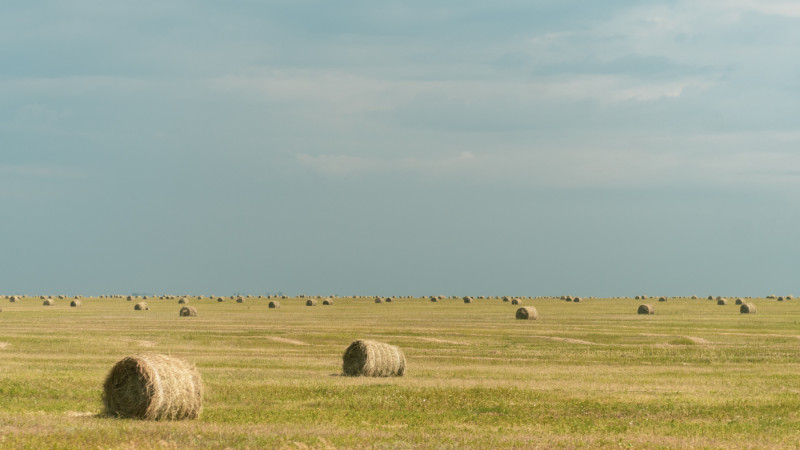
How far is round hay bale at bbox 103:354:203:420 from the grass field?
1.61ft

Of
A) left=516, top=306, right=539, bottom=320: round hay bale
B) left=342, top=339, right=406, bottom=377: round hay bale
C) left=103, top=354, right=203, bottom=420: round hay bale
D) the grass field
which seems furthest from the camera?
left=516, top=306, right=539, bottom=320: round hay bale

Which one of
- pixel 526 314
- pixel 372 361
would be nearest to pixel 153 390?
pixel 372 361

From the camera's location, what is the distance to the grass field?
20.5 meters

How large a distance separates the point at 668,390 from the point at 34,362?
27.1m

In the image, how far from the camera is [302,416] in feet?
78.1

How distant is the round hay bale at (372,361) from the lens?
3497 centimetres

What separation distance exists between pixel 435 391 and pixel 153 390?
409 inches

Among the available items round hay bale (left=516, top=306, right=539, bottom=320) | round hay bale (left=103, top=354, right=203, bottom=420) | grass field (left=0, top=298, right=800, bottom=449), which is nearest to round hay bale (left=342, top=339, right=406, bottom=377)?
grass field (left=0, top=298, right=800, bottom=449)

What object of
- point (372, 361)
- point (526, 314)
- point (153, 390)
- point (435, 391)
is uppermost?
point (526, 314)

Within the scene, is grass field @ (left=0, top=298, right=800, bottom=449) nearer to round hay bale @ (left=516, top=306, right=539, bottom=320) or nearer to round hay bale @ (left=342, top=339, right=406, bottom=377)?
round hay bale @ (left=342, top=339, right=406, bottom=377)

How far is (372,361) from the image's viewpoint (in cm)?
3497

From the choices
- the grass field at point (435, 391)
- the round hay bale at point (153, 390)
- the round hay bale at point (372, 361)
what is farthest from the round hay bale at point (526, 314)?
the round hay bale at point (153, 390)

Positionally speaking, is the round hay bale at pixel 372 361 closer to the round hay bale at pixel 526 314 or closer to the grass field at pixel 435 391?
the grass field at pixel 435 391

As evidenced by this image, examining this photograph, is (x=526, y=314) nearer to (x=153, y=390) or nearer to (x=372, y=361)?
(x=372, y=361)
